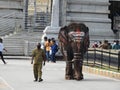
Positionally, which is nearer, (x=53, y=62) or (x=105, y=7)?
(x=53, y=62)

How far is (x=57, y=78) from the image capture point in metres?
24.8

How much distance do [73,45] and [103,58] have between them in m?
4.26

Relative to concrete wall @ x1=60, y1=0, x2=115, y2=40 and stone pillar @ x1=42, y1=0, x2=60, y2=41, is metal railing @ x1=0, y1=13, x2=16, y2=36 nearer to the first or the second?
concrete wall @ x1=60, y1=0, x2=115, y2=40

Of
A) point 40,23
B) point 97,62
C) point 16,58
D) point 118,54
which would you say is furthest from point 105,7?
point 118,54

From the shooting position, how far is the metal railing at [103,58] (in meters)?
26.7

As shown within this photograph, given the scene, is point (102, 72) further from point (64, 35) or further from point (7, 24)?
point (7, 24)

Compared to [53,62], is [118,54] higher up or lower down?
higher up

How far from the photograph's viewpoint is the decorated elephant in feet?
79.6

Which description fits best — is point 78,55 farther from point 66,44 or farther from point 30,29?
point 30,29

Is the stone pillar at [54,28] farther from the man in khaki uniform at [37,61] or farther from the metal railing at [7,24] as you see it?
the man in khaki uniform at [37,61]

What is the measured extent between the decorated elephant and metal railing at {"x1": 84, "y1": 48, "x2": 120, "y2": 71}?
227 cm

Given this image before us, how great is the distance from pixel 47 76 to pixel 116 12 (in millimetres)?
28773

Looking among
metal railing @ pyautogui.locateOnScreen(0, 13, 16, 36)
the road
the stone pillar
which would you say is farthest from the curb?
metal railing @ pyautogui.locateOnScreen(0, 13, 16, 36)

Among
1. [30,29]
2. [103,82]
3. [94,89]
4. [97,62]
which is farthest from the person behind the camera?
[30,29]
